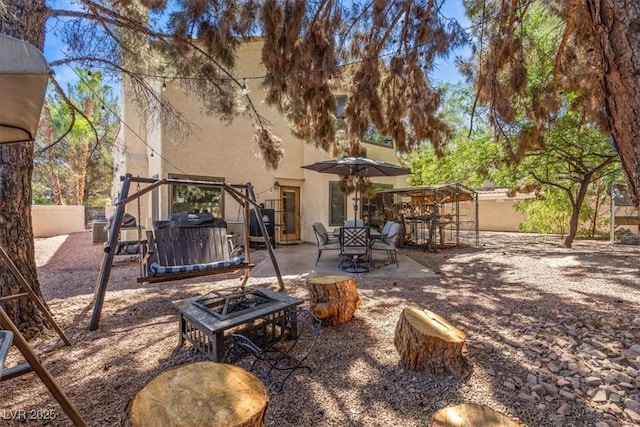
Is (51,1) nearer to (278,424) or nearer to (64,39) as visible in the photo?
(64,39)

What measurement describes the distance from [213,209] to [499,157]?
8.36m

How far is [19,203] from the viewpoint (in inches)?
118

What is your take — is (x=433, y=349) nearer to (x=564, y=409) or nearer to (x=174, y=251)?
(x=564, y=409)

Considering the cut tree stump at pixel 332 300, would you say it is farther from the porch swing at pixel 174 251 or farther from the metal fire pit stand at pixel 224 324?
→ the porch swing at pixel 174 251

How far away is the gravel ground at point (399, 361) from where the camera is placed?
194 centimetres

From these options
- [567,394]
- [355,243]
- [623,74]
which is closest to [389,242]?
[355,243]

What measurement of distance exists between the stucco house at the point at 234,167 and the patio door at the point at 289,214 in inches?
1.3

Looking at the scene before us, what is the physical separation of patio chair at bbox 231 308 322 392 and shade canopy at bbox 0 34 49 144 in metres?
1.97

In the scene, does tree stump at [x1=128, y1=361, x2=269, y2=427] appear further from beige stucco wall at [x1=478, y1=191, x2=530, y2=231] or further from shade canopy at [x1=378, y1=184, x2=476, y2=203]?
beige stucco wall at [x1=478, y1=191, x2=530, y2=231]

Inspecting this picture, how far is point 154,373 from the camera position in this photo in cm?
239

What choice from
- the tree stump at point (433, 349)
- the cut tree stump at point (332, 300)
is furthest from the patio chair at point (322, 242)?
the tree stump at point (433, 349)

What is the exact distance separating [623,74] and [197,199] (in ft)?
29.4

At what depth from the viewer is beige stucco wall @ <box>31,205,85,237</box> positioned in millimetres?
13102

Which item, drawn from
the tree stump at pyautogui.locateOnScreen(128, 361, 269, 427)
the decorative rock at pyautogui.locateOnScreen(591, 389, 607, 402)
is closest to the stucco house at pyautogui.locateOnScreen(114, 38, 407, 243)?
the tree stump at pyautogui.locateOnScreen(128, 361, 269, 427)
